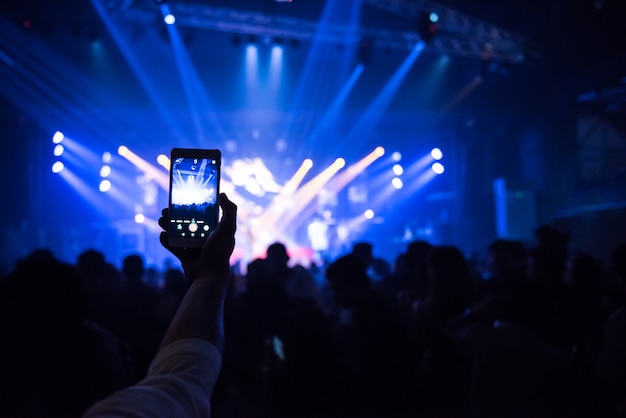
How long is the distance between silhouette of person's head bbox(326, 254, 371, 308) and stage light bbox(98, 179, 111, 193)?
13258 millimetres

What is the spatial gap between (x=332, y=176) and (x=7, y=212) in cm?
859

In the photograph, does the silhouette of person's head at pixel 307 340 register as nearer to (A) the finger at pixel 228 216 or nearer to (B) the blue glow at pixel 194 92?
(A) the finger at pixel 228 216

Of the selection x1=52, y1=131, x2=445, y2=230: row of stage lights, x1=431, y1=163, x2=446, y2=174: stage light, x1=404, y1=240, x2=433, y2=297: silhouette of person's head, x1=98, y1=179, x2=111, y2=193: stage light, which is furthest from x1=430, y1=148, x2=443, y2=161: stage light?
x1=404, y1=240, x2=433, y2=297: silhouette of person's head

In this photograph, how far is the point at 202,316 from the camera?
34.1 inches

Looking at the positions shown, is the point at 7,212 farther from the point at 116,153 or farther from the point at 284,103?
the point at 284,103

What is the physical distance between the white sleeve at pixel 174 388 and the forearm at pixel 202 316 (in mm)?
19

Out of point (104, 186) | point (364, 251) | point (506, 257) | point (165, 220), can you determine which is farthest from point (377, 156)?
point (165, 220)

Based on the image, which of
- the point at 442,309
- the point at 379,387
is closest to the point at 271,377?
the point at 379,387

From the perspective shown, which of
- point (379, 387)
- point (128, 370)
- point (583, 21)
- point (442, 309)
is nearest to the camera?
point (128, 370)

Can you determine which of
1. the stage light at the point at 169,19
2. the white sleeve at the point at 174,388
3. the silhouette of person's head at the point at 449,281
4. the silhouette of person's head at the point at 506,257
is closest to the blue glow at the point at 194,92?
the stage light at the point at 169,19

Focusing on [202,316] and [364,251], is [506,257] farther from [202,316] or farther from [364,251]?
[202,316]

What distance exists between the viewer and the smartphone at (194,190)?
1.43 m

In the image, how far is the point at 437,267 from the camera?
321 centimetres

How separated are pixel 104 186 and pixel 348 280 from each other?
44.8 feet
